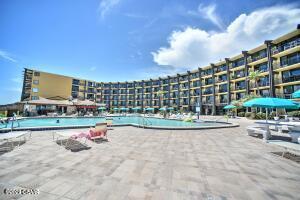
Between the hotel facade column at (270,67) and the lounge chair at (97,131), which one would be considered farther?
the hotel facade column at (270,67)

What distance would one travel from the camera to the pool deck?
3.10 metres

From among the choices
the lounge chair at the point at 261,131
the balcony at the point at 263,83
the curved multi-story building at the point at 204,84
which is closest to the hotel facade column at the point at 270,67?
the curved multi-story building at the point at 204,84

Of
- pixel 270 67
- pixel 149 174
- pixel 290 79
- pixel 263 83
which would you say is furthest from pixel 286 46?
pixel 149 174

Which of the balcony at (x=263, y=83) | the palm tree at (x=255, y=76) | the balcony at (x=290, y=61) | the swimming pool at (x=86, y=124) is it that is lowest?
the swimming pool at (x=86, y=124)

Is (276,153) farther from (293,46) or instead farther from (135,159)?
(293,46)

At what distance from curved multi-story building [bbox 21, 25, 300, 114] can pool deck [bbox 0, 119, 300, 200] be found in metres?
32.7

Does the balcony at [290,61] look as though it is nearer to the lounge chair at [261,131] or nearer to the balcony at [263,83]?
the balcony at [263,83]

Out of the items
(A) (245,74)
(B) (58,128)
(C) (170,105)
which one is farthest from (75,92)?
(A) (245,74)

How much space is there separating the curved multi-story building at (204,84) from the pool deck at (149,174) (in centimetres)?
3271

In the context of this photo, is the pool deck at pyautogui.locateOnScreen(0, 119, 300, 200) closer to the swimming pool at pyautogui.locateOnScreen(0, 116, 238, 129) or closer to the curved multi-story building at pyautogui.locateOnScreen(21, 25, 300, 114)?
the swimming pool at pyautogui.locateOnScreen(0, 116, 238, 129)

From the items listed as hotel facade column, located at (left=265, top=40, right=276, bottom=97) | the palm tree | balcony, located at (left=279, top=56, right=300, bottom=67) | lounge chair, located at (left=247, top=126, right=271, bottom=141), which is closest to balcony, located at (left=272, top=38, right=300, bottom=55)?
hotel facade column, located at (left=265, top=40, right=276, bottom=97)

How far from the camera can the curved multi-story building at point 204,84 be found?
94.9 feet

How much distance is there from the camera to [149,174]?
394 cm

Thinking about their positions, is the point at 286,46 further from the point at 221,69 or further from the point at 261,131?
the point at 261,131
